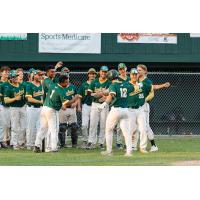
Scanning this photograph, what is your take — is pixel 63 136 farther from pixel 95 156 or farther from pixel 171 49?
pixel 171 49

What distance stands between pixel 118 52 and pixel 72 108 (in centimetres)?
956

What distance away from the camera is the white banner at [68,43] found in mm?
28391

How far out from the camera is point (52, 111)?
1745 cm

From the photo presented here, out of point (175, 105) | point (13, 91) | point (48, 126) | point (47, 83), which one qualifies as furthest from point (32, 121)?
point (175, 105)

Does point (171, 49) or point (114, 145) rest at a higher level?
point (171, 49)

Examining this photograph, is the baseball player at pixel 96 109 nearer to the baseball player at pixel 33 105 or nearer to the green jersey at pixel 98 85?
the green jersey at pixel 98 85

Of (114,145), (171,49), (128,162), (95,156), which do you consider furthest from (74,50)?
(128,162)

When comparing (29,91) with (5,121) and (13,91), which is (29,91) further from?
(5,121)

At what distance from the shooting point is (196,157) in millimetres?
16516

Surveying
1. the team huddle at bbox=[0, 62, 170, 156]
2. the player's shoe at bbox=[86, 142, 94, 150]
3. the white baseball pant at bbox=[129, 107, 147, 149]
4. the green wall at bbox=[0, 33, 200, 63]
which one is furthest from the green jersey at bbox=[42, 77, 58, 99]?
the green wall at bbox=[0, 33, 200, 63]

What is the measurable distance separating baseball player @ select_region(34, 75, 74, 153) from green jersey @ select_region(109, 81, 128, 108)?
4.69ft

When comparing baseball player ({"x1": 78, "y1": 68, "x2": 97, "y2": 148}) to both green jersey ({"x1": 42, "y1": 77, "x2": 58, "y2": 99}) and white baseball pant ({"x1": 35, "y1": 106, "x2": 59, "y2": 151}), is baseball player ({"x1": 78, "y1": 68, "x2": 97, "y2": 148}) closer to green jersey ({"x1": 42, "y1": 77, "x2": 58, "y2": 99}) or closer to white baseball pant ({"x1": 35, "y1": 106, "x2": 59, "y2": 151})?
green jersey ({"x1": 42, "y1": 77, "x2": 58, "y2": 99})

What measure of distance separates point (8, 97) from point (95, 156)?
12.0ft

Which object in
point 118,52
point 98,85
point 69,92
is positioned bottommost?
point 69,92
